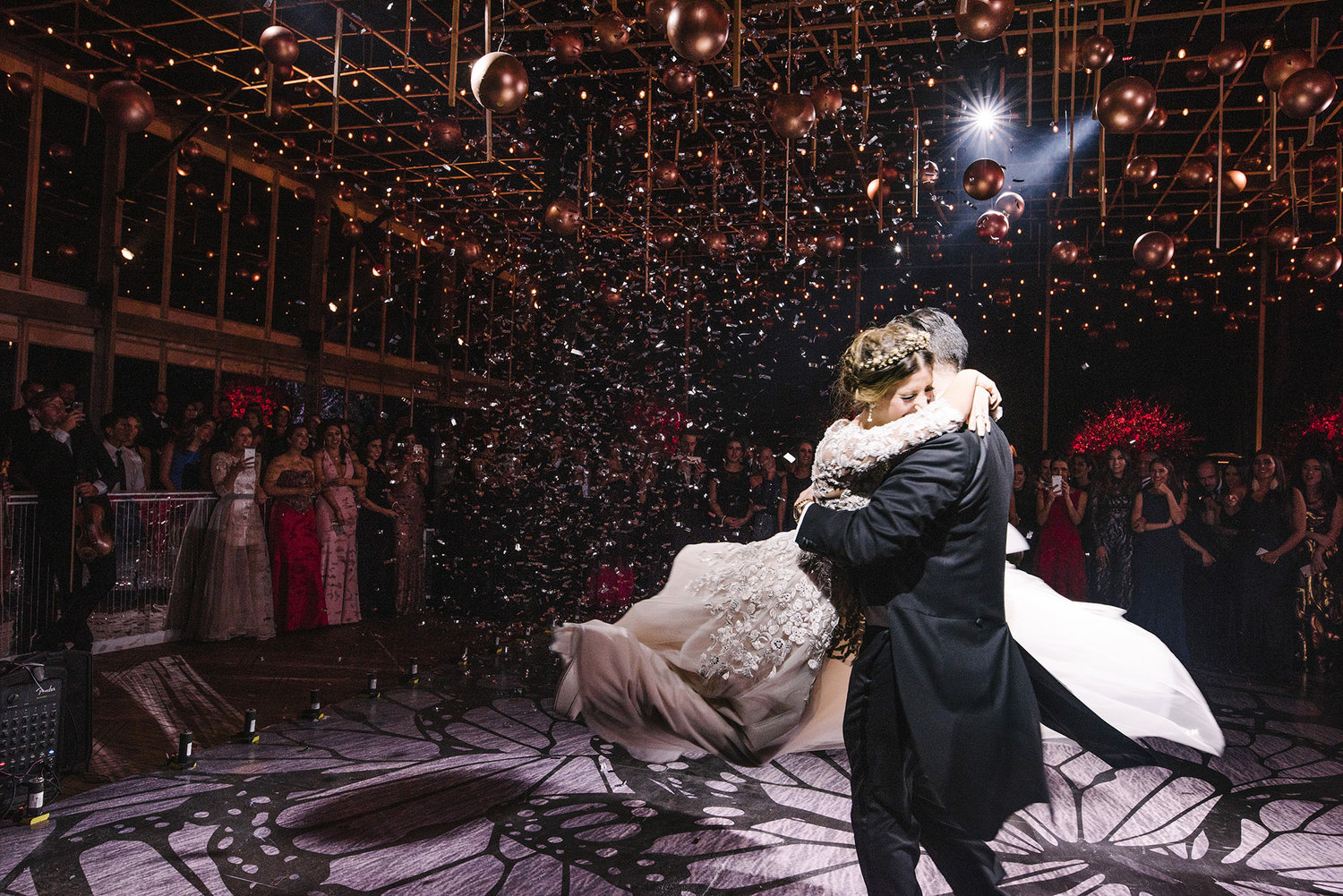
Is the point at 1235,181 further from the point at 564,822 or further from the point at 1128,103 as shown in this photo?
the point at 564,822

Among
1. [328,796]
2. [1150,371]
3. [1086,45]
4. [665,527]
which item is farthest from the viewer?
[1150,371]

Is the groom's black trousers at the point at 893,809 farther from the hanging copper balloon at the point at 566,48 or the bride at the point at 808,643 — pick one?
the hanging copper balloon at the point at 566,48

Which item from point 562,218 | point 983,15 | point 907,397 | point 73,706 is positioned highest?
point 983,15

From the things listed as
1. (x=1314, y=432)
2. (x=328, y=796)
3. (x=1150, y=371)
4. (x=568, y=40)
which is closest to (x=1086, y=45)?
(x=568, y=40)

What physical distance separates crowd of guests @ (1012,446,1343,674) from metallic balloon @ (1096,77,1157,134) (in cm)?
323

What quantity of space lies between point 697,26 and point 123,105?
3.40 m

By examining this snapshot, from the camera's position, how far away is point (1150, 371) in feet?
41.3

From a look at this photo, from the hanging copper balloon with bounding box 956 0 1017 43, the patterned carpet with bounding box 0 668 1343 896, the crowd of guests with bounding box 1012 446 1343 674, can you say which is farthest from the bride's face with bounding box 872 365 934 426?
the crowd of guests with bounding box 1012 446 1343 674

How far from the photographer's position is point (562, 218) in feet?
16.9

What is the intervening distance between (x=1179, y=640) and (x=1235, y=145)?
6.89 meters

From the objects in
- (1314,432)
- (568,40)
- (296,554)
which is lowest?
(296,554)

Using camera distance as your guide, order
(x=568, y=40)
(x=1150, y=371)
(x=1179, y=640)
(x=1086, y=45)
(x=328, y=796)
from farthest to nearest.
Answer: (x=1150, y=371)
(x=1179, y=640)
(x=568, y=40)
(x=1086, y=45)
(x=328, y=796)

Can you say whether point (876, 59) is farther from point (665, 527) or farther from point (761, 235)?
point (665, 527)

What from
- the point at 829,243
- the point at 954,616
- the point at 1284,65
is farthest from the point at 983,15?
the point at 829,243
